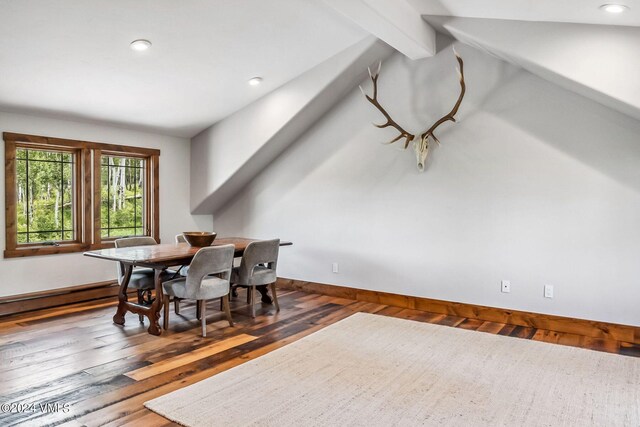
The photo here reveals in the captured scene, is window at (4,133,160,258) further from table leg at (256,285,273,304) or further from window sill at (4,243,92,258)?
table leg at (256,285,273,304)

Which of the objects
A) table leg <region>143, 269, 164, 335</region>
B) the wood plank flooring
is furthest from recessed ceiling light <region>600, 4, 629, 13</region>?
table leg <region>143, 269, 164, 335</region>

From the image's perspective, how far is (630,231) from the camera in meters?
3.78

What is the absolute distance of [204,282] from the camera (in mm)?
4086

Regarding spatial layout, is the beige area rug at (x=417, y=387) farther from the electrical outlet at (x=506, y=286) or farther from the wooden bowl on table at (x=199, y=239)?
the wooden bowl on table at (x=199, y=239)

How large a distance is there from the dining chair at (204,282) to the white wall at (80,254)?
172cm

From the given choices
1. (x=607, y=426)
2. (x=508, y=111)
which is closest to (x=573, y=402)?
(x=607, y=426)

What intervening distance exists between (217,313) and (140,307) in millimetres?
833

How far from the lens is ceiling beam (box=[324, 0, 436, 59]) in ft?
10.9

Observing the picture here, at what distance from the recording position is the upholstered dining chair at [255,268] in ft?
14.4

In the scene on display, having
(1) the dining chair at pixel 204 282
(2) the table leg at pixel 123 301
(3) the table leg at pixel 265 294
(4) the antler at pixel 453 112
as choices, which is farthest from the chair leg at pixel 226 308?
(4) the antler at pixel 453 112

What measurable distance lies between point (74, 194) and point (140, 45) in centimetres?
233

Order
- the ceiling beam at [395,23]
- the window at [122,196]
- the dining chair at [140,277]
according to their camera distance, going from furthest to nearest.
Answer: the window at [122,196], the dining chair at [140,277], the ceiling beam at [395,23]

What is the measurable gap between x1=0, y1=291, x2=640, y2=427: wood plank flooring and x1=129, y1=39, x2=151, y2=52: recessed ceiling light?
248 centimetres

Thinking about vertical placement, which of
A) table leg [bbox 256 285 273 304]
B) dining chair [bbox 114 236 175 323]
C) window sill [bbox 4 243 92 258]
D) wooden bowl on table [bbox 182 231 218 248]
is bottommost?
table leg [bbox 256 285 273 304]
